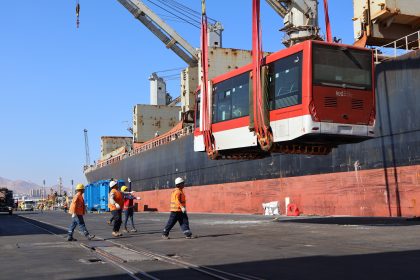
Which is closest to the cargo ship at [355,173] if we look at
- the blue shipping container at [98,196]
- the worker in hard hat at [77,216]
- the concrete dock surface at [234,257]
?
the concrete dock surface at [234,257]

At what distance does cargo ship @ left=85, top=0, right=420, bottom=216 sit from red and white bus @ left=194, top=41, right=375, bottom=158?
4392 mm

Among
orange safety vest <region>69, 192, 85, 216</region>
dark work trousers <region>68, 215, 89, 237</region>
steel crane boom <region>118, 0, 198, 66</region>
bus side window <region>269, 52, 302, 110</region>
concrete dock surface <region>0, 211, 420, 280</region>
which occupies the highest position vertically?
steel crane boom <region>118, 0, 198, 66</region>

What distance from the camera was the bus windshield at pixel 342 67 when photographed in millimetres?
15008

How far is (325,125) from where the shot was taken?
1484 centimetres

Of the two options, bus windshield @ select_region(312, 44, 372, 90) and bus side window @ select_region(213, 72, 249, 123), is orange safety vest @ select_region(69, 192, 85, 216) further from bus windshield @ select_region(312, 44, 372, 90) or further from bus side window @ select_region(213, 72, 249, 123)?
bus windshield @ select_region(312, 44, 372, 90)

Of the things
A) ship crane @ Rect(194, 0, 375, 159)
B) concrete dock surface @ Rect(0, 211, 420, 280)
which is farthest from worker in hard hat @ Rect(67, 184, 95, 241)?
ship crane @ Rect(194, 0, 375, 159)

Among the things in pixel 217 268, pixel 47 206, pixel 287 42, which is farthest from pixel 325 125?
pixel 47 206

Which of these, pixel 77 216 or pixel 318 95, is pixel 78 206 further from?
pixel 318 95

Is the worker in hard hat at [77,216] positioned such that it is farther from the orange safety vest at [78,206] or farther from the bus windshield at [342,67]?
the bus windshield at [342,67]

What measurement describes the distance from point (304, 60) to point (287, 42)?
48.5 feet

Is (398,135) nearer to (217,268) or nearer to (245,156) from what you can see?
(245,156)

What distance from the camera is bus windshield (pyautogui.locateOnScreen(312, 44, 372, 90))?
15008 mm

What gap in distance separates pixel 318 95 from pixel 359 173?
8208mm

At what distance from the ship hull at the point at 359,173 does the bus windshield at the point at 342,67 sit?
4.79m
